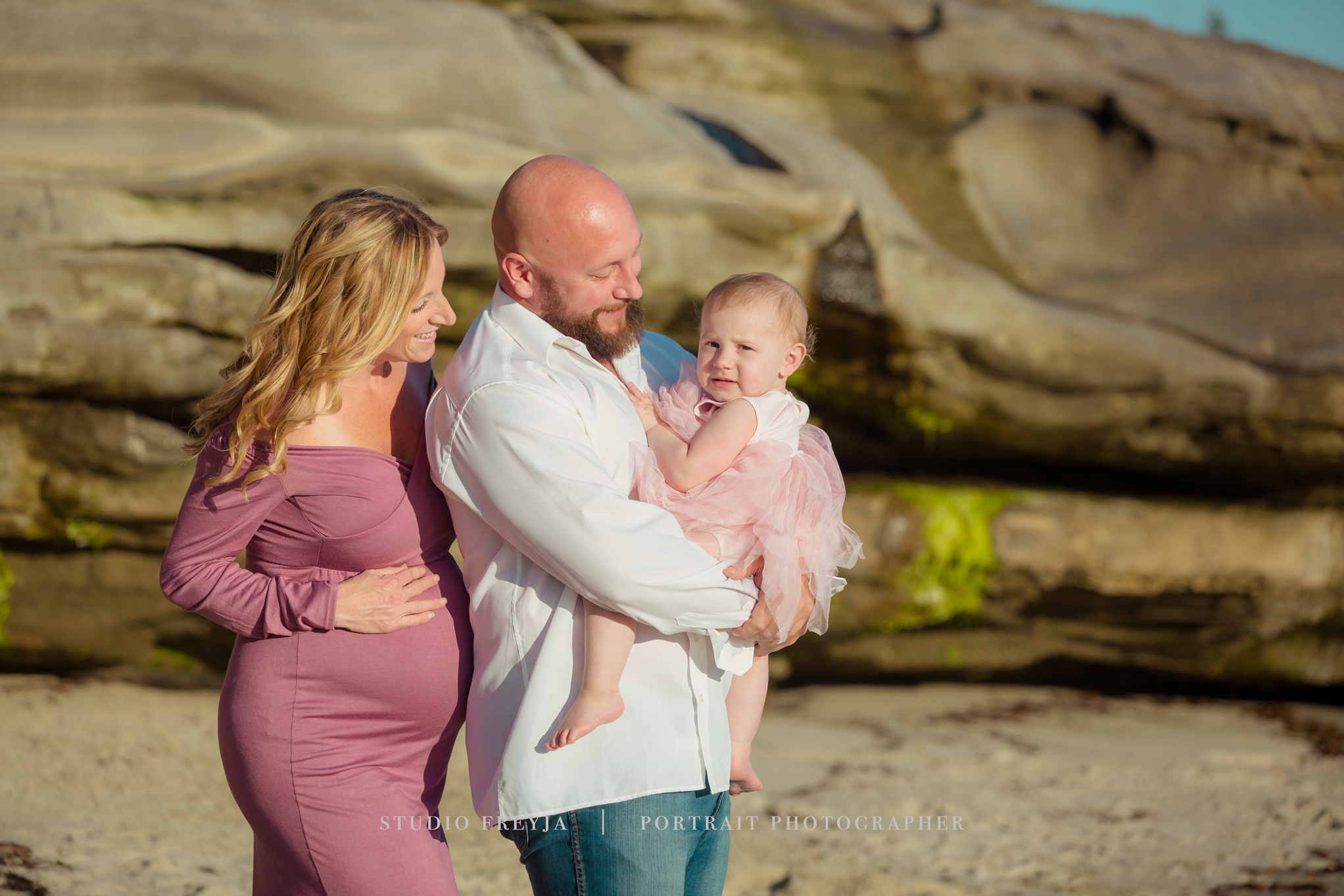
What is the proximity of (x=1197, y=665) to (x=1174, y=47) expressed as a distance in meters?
4.95

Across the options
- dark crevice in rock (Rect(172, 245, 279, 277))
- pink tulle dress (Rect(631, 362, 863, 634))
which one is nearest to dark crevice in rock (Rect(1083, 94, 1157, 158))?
dark crevice in rock (Rect(172, 245, 279, 277))

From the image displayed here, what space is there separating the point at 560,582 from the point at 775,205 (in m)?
4.48

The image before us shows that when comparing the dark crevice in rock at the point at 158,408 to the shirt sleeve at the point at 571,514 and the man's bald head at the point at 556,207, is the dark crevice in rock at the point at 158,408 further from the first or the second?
the shirt sleeve at the point at 571,514

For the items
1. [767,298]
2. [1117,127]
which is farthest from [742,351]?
[1117,127]

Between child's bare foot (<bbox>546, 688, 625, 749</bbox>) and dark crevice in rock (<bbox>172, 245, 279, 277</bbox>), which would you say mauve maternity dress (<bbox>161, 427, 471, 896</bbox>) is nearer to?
child's bare foot (<bbox>546, 688, 625, 749</bbox>)

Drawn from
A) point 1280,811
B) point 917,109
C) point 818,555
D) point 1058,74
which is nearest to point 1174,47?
point 1058,74

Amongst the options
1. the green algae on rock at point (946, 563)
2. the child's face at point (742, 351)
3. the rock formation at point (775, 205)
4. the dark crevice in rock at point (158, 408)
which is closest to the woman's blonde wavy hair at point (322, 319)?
the child's face at point (742, 351)

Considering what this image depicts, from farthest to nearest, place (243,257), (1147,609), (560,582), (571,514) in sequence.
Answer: (1147,609) → (243,257) → (560,582) → (571,514)

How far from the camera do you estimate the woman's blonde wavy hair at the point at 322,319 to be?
2248mm

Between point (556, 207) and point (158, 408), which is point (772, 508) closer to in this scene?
point (556, 207)

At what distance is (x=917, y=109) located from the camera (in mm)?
8227

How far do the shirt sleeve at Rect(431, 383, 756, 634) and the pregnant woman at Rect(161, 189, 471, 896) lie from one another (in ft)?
1.01

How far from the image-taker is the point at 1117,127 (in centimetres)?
813

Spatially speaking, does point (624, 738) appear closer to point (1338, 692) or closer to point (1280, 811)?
point (1280, 811)
